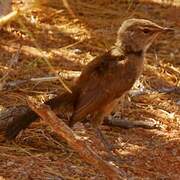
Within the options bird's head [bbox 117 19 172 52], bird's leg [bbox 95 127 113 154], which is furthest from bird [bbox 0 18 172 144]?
bird's leg [bbox 95 127 113 154]

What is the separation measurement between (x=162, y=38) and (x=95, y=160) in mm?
4622

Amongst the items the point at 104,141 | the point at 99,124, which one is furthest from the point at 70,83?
the point at 104,141

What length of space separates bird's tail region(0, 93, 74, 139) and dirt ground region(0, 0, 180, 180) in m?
0.13

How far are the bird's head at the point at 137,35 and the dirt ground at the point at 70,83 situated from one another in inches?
17.0

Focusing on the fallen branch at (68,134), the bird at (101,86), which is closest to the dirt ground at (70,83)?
the bird at (101,86)

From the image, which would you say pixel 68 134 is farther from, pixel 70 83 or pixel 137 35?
pixel 70 83

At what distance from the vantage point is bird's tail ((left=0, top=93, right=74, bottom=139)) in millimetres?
5020

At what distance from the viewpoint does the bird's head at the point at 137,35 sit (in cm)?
518

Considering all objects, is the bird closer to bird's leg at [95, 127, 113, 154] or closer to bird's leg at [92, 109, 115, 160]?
bird's leg at [92, 109, 115, 160]

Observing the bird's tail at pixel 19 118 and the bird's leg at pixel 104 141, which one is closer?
the bird's tail at pixel 19 118

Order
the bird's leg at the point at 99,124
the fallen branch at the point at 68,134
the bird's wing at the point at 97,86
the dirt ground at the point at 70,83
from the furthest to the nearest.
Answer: the bird's leg at the point at 99,124 < the bird's wing at the point at 97,86 < the dirt ground at the point at 70,83 < the fallen branch at the point at 68,134

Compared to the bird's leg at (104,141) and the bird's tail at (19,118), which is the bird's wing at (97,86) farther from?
the bird's leg at (104,141)

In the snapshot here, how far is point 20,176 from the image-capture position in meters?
4.57

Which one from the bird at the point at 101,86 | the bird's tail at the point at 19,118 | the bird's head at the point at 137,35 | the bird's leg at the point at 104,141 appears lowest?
the bird's leg at the point at 104,141
